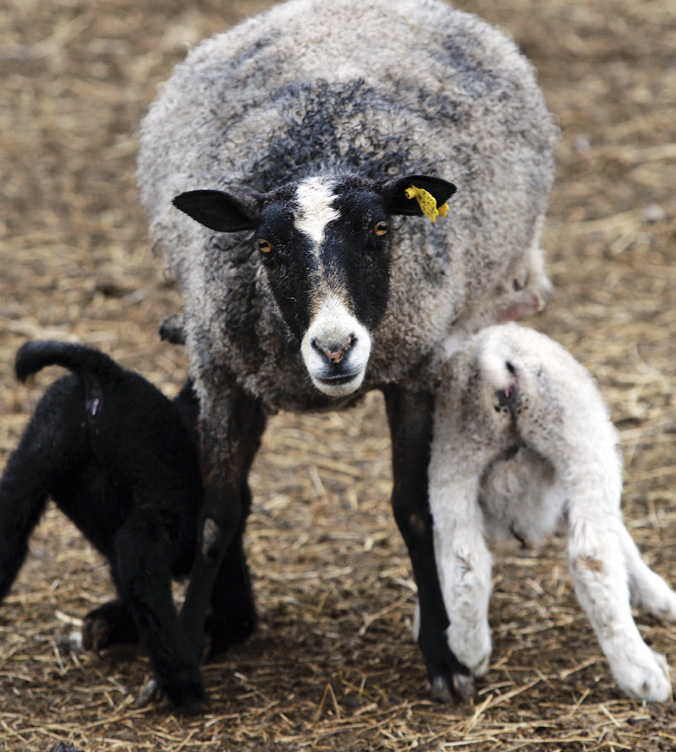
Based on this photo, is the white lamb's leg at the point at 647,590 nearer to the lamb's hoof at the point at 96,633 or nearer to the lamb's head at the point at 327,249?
the lamb's head at the point at 327,249

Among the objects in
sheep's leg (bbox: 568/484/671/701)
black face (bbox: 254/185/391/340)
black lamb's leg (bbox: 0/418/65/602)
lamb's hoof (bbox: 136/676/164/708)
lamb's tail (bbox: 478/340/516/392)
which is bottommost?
lamb's hoof (bbox: 136/676/164/708)

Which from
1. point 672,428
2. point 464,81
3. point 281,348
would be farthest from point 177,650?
point 672,428

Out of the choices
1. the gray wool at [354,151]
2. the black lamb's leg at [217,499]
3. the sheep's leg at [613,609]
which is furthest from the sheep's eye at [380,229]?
the sheep's leg at [613,609]

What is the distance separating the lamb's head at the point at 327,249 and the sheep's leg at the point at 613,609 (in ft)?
3.65

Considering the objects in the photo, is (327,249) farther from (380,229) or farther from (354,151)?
(354,151)

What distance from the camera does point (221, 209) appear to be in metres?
4.07

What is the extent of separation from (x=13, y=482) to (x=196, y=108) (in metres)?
1.82

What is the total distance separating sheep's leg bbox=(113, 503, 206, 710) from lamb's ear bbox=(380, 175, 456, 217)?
1.54 metres

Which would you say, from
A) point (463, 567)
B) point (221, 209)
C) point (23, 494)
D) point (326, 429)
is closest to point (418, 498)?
point (463, 567)

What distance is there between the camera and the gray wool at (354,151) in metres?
4.34

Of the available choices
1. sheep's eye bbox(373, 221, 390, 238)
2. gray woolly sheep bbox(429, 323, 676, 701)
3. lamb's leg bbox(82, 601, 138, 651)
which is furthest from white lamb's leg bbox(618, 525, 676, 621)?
lamb's leg bbox(82, 601, 138, 651)

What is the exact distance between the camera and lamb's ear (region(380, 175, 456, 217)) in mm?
3995

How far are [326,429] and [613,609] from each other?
3.13 meters

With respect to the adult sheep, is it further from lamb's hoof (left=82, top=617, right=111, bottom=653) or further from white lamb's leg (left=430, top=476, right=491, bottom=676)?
lamb's hoof (left=82, top=617, right=111, bottom=653)
